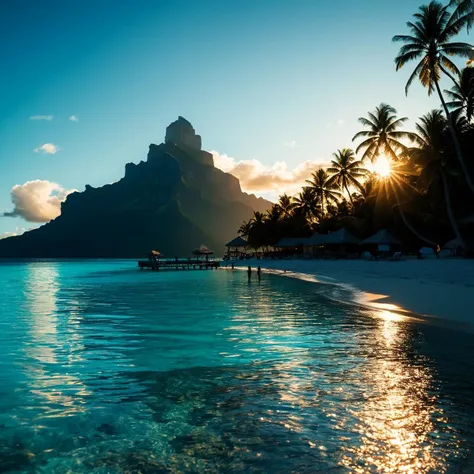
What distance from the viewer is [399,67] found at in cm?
3212

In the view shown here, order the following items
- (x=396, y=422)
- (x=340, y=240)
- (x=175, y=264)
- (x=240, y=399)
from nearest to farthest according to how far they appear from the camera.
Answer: (x=396, y=422) → (x=240, y=399) → (x=340, y=240) → (x=175, y=264)

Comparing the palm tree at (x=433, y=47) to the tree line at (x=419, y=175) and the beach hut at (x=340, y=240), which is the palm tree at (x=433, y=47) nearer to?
the tree line at (x=419, y=175)

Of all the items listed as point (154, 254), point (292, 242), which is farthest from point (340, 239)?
point (154, 254)

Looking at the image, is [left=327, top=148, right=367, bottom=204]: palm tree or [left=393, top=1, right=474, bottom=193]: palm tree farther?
[left=327, top=148, right=367, bottom=204]: palm tree

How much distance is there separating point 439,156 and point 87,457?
37.3m

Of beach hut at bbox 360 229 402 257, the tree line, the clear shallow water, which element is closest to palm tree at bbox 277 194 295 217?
the tree line

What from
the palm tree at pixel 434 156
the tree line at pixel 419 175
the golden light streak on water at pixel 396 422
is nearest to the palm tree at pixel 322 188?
the tree line at pixel 419 175

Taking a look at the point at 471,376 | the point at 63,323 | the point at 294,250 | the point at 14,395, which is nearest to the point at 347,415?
the point at 471,376

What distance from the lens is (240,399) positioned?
20.7 feet

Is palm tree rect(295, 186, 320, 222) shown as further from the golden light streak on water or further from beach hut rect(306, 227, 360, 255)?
the golden light streak on water

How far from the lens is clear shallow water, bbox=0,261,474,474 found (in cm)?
439

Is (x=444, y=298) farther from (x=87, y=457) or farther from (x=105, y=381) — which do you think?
(x=87, y=457)

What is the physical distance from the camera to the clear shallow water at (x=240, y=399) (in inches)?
173

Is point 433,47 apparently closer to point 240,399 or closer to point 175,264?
point 240,399
